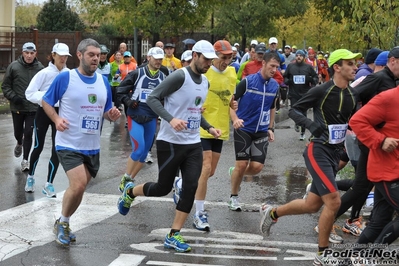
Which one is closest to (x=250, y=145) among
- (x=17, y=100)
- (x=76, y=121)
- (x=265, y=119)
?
(x=265, y=119)

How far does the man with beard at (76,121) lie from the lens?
7.28 m

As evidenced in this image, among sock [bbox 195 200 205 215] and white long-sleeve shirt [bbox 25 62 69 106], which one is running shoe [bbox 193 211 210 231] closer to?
sock [bbox 195 200 205 215]

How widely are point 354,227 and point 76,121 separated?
315cm

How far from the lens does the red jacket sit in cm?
611

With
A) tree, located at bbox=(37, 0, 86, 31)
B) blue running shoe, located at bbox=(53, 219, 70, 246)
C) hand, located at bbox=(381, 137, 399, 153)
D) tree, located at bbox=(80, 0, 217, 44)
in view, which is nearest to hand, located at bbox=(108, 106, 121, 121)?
blue running shoe, located at bbox=(53, 219, 70, 246)

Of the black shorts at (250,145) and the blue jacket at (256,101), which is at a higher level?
the blue jacket at (256,101)

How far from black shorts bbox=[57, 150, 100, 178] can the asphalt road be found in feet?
2.36

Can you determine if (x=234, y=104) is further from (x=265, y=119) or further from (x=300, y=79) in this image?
(x=300, y=79)

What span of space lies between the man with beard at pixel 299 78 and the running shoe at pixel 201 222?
8.64 metres

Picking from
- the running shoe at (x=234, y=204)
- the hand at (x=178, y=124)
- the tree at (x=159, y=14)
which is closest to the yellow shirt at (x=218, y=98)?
the running shoe at (x=234, y=204)

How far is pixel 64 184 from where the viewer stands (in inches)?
416

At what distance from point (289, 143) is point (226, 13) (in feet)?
76.3

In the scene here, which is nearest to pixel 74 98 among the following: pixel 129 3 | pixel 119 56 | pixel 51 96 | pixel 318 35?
pixel 51 96

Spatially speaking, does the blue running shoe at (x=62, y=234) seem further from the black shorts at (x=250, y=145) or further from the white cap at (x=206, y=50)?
the black shorts at (x=250, y=145)
